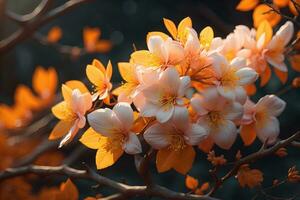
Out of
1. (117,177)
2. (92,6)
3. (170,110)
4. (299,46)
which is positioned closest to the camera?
(170,110)

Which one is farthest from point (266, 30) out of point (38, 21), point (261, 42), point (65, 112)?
point (38, 21)

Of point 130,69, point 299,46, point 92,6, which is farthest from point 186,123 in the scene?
point 92,6

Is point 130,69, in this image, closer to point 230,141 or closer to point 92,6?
point 230,141

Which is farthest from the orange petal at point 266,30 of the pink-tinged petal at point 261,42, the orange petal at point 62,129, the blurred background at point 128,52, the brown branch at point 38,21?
the blurred background at point 128,52

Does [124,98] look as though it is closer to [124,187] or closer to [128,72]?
[128,72]

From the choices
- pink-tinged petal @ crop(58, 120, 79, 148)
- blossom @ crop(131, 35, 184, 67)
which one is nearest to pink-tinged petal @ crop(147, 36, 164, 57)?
blossom @ crop(131, 35, 184, 67)

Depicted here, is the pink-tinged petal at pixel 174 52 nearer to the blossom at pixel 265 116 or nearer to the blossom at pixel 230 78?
the blossom at pixel 230 78

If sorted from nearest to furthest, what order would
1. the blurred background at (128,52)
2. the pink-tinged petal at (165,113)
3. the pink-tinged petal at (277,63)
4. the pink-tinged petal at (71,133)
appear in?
the pink-tinged petal at (165,113)
the pink-tinged petal at (71,133)
the pink-tinged petal at (277,63)
the blurred background at (128,52)
